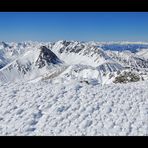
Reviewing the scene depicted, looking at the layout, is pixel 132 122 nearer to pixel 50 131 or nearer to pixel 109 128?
pixel 109 128

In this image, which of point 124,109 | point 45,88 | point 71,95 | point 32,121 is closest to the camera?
point 32,121
